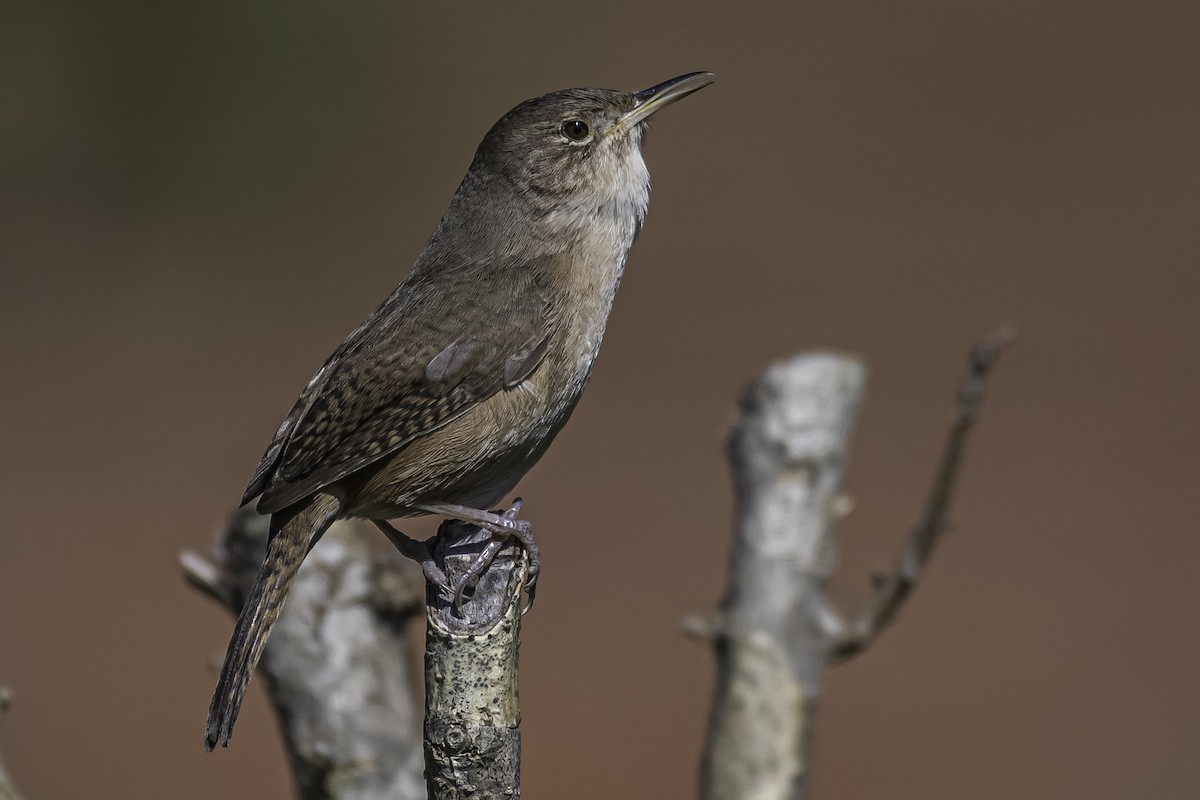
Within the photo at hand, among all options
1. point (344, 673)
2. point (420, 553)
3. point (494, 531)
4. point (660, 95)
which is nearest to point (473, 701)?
point (494, 531)

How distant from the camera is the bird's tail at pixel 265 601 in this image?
287 cm

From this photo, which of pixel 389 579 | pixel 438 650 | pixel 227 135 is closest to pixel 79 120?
pixel 227 135

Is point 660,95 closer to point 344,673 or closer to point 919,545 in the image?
point 919,545

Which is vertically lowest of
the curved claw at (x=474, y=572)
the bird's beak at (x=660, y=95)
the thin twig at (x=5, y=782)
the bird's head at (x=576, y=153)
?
the thin twig at (x=5, y=782)

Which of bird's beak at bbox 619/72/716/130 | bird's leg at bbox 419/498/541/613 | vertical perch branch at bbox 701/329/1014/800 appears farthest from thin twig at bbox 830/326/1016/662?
bird's leg at bbox 419/498/541/613

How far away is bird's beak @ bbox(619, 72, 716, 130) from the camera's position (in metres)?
3.91

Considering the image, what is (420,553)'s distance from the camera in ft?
11.0

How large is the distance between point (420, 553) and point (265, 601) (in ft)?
1.35

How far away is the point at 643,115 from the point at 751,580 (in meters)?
1.46

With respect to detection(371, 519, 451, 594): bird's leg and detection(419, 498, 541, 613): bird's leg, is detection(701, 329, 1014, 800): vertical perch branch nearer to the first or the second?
detection(419, 498, 541, 613): bird's leg

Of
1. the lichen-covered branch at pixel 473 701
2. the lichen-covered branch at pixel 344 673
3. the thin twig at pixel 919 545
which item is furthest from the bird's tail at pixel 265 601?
→ the thin twig at pixel 919 545

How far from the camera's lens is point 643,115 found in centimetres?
393

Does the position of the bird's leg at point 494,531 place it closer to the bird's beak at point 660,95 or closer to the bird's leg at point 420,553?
the bird's leg at point 420,553

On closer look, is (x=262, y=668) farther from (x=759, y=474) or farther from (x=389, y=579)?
(x=759, y=474)
